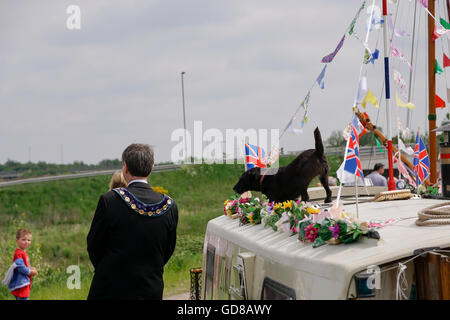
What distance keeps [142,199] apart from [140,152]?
34 centimetres


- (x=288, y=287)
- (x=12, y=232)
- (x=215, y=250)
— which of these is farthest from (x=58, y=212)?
(x=288, y=287)

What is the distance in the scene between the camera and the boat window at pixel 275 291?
280 centimetres

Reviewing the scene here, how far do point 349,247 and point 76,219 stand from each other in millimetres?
22405

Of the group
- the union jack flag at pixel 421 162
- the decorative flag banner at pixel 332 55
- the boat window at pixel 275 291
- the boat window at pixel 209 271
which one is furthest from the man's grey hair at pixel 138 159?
the union jack flag at pixel 421 162

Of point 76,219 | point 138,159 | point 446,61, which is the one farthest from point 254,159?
point 76,219

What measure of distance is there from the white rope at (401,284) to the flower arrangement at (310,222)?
21 centimetres

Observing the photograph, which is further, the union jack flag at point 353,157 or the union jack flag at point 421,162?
the union jack flag at point 421,162

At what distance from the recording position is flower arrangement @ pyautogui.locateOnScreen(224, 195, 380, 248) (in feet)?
9.01

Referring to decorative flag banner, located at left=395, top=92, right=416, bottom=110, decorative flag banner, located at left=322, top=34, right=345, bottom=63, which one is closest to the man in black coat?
decorative flag banner, located at left=322, top=34, right=345, bottom=63

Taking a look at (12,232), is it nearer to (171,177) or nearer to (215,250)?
(171,177)

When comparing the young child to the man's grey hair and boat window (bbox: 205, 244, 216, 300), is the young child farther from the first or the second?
the man's grey hair

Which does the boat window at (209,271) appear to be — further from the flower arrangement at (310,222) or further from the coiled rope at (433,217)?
the coiled rope at (433,217)
